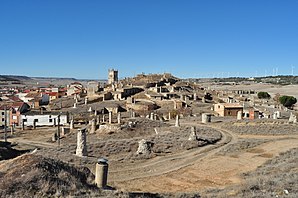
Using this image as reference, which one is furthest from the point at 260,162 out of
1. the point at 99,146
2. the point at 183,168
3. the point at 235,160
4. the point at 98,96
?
the point at 98,96

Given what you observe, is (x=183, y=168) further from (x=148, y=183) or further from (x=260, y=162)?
(x=260, y=162)

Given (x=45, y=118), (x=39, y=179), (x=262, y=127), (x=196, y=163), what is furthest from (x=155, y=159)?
(x=45, y=118)

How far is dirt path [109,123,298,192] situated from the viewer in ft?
66.8

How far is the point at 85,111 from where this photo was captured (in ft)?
226

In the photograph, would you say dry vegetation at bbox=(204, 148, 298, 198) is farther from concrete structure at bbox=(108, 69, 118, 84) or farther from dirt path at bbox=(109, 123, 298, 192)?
concrete structure at bbox=(108, 69, 118, 84)

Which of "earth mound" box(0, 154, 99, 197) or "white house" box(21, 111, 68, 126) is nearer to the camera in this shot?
"earth mound" box(0, 154, 99, 197)

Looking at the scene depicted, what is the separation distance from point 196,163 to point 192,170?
1.99 metres

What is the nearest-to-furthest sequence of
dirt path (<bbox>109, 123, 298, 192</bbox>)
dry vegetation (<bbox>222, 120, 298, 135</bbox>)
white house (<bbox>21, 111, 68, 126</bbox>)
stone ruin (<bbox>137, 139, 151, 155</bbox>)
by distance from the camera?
dirt path (<bbox>109, 123, 298, 192</bbox>), stone ruin (<bbox>137, 139, 151, 155</bbox>), dry vegetation (<bbox>222, 120, 298, 135</bbox>), white house (<bbox>21, 111, 68, 126</bbox>)

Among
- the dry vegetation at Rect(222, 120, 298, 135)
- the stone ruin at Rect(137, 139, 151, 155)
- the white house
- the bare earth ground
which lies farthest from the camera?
the white house

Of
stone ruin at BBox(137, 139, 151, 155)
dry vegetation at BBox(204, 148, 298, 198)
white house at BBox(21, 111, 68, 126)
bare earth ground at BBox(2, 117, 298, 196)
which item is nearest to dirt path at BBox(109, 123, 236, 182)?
bare earth ground at BBox(2, 117, 298, 196)

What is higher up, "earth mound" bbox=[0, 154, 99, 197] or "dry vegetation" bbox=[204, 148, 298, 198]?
"earth mound" bbox=[0, 154, 99, 197]

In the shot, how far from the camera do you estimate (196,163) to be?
84.5 ft

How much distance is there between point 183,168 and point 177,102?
1901 inches

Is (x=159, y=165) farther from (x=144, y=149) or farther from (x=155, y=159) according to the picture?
(x=144, y=149)
